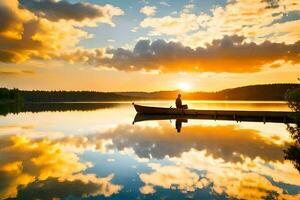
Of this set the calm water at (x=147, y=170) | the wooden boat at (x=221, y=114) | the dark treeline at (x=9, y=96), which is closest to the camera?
the calm water at (x=147, y=170)

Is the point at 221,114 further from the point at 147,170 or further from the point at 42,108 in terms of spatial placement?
the point at 42,108

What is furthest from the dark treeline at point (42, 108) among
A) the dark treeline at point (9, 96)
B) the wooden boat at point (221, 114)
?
the wooden boat at point (221, 114)

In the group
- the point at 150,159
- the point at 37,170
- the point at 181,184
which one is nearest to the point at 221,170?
the point at 181,184

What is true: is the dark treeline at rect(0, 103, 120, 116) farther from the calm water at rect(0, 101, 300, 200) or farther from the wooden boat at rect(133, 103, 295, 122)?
the calm water at rect(0, 101, 300, 200)

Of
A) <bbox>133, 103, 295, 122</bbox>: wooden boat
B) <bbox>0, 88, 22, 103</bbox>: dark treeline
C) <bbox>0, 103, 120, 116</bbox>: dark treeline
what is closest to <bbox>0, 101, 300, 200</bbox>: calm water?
<bbox>133, 103, 295, 122</bbox>: wooden boat

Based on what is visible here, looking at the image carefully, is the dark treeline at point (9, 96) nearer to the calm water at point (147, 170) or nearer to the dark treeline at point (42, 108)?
the dark treeline at point (42, 108)

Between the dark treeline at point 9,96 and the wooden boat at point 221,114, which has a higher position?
the dark treeline at point 9,96

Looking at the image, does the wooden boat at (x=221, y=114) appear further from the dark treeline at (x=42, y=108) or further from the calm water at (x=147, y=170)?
the dark treeline at (x=42, y=108)

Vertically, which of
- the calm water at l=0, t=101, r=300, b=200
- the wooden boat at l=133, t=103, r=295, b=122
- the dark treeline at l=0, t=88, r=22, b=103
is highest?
the dark treeline at l=0, t=88, r=22, b=103

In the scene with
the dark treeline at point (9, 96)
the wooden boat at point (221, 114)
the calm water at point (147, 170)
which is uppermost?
the dark treeline at point (9, 96)

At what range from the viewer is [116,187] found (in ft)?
40.2

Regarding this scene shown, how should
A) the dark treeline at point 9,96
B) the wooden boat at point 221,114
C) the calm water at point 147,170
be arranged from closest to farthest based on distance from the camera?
A: the calm water at point 147,170
the wooden boat at point 221,114
the dark treeline at point 9,96

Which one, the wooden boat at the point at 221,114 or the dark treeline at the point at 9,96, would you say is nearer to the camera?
the wooden boat at the point at 221,114

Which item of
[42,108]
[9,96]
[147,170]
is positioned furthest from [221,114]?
[9,96]
